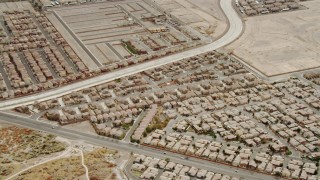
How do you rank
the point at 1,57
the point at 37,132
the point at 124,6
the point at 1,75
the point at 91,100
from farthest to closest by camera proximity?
the point at 124,6
the point at 1,57
the point at 1,75
the point at 91,100
the point at 37,132

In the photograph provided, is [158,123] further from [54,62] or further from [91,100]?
[54,62]

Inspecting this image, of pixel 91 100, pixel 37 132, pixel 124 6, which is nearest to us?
pixel 37 132

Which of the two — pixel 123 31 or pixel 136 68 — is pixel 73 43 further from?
pixel 136 68

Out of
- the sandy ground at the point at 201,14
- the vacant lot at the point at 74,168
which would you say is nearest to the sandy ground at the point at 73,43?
the sandy ground at the point at 201,14

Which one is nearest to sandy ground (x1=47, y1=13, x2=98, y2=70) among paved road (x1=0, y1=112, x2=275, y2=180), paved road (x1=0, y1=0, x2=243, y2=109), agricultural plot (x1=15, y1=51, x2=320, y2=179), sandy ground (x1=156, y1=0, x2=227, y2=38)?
paved road (x1=0, y1=0, x2=243, y2=109)

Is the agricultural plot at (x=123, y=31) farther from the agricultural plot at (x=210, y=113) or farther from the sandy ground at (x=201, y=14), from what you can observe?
the agricultural plot at (x=210, y=113)

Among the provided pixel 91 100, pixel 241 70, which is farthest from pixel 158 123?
pixel 241 70

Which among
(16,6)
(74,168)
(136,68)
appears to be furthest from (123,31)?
(74,168)
